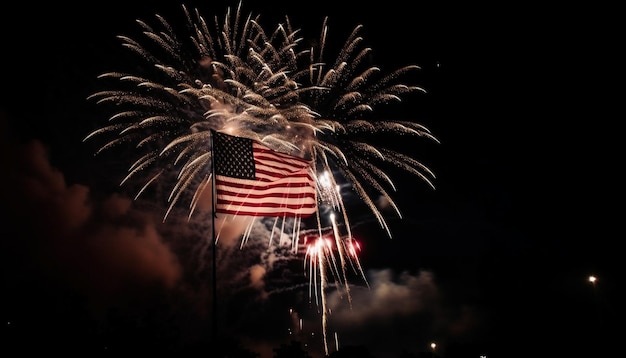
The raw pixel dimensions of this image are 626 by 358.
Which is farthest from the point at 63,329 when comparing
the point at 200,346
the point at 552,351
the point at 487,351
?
the point at 487,351

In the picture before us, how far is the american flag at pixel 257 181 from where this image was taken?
13.0 metres

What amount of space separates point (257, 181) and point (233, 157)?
1.45m

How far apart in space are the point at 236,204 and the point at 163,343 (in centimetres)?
5328

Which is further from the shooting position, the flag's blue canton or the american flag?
the american flag

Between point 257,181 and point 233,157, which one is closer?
point 233,157

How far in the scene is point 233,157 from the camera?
13336mm

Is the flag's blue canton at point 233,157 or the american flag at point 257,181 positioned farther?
the american flag at point 257,181

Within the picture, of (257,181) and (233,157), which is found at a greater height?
(233,157)

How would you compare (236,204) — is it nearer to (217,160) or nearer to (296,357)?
(217,160)

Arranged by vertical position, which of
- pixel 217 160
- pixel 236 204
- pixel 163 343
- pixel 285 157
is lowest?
pixel 236 204

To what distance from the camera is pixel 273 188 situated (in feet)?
49.3

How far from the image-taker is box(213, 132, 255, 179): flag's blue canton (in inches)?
508

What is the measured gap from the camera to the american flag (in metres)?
13.0

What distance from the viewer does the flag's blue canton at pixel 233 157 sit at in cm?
Answer: 1291
